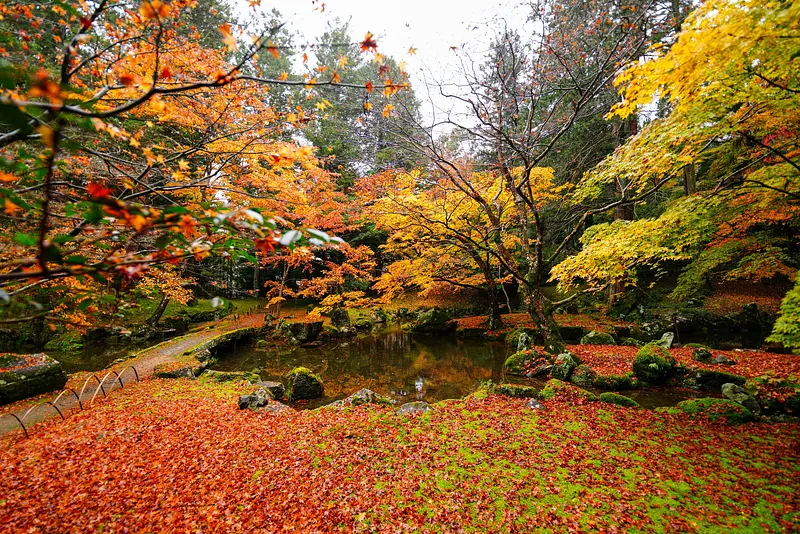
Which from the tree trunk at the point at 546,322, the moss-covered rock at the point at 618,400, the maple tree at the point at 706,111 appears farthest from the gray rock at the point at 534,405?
the tree trunk at the point at 546,322

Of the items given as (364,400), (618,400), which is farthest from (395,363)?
(618,400)

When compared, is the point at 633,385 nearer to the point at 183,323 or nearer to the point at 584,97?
the point at 584,97

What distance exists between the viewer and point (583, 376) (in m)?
6.93

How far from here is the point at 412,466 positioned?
13.2ft

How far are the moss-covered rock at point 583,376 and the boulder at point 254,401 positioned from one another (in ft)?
22.2

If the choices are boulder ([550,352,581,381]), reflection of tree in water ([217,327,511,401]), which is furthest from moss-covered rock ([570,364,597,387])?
reflection of tree in water ([217,327,511,401])

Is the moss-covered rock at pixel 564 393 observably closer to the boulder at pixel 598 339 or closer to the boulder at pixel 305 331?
the boulder at pixel 598 339

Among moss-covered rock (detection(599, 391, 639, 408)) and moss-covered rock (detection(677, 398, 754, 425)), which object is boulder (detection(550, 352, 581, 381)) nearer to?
moss-covered rock (detection(599, 391, 639, 408))

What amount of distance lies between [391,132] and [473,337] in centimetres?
919

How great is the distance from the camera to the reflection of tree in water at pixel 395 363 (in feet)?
27.2

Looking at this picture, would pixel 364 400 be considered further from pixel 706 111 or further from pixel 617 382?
pixel 706 111

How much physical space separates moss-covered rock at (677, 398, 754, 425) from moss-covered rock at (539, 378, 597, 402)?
1345 millimetres

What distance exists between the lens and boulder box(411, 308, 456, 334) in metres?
14.7

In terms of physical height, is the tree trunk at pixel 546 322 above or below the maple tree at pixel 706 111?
below
